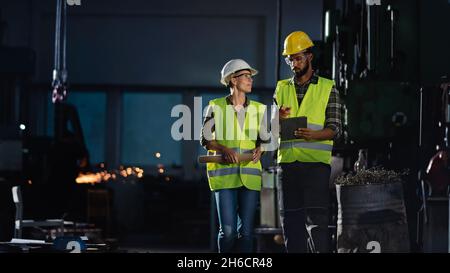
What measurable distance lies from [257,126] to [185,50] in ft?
46.9

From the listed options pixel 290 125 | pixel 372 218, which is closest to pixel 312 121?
pixel 290 125

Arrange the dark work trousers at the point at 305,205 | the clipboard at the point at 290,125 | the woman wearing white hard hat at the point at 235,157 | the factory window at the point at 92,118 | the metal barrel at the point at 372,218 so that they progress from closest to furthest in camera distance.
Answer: the woman wearing white hard hat at the point at 235,157
the dark work trousers at the point at 305,205
the clipboard at the point at 290,125
the metal barrel at the point at 372,218
the factory window at the point at 92,118

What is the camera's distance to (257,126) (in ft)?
32.3

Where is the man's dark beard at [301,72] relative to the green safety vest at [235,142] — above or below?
above

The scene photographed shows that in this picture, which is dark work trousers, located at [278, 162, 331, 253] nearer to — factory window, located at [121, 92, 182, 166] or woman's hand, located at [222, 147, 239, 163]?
woman's hand, located at [222, 147, 239, 163]

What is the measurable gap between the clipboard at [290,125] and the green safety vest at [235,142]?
22 cm

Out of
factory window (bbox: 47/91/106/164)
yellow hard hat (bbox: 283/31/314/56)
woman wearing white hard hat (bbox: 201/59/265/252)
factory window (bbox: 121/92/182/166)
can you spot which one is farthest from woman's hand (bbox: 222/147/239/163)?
factory window (bbox: 47/91/106/164)

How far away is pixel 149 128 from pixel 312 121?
14814mm

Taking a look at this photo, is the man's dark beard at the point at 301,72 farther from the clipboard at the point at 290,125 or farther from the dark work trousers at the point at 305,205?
the dark work trousers at the point at 305,205

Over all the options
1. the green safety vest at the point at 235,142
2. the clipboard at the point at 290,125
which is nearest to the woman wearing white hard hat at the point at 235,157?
the green safety vest at the point at 235,142

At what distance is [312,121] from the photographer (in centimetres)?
995

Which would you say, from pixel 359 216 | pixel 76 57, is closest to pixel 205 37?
pixel 76 57

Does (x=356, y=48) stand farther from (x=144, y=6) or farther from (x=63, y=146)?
(x=144, y=6)

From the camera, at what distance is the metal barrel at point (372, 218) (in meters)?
10.4
